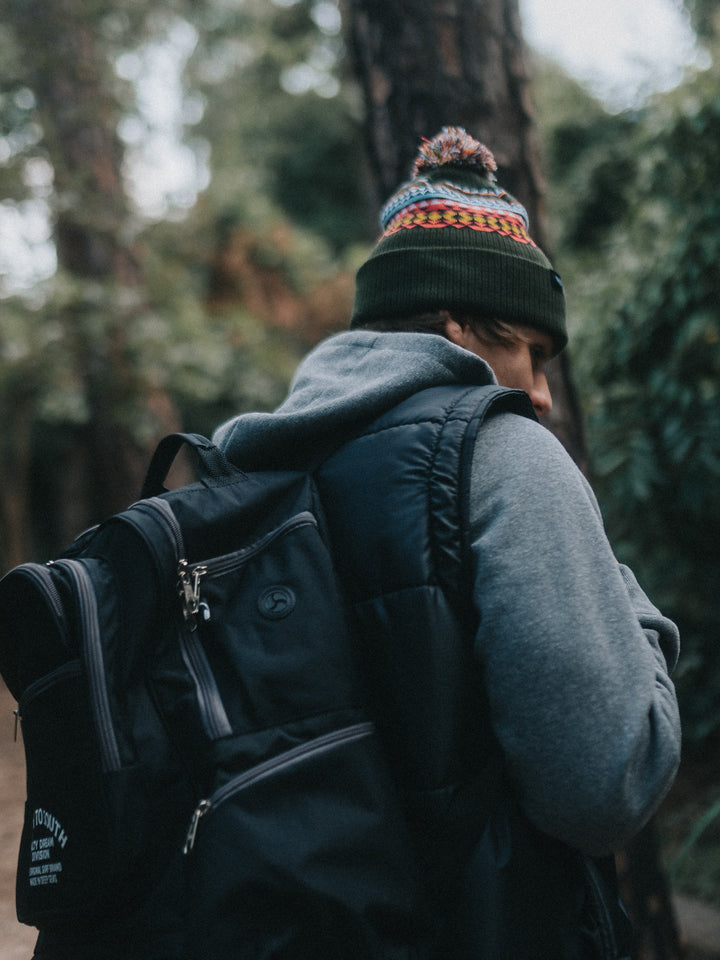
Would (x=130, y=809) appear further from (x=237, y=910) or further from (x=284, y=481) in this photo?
(x=284, y=481)

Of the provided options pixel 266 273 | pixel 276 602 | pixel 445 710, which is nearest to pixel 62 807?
pixel 276 602

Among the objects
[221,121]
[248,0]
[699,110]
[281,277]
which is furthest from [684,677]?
[221,121]

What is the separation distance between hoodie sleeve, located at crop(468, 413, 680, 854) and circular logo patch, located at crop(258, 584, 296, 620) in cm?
25

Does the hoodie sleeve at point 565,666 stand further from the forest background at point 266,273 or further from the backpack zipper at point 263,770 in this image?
the forest background at point 266,273

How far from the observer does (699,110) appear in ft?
9.04

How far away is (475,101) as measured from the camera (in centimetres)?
224

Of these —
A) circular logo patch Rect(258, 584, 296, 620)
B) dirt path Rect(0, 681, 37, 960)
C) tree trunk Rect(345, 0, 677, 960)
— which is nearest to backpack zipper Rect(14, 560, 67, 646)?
circular logo patch Rect(258, 584, 296, 620)

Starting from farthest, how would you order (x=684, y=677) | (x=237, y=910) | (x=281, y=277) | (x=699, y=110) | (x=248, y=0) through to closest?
(x=248, y=0) → (x=281, y=277) → (x=684, y=677) → (x=699, y=110) → (x=237, y=910)

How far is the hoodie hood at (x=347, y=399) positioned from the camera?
1228 millimetres

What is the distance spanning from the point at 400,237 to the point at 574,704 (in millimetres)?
830

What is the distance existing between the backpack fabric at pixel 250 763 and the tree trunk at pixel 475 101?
1239 millimetres

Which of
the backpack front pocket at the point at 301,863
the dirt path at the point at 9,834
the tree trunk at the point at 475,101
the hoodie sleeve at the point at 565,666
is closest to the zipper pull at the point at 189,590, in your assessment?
the backpack front pocket at the point at 301,863

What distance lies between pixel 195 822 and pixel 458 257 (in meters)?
0.95

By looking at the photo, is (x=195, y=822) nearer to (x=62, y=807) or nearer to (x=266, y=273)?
(x=62, y=807)
